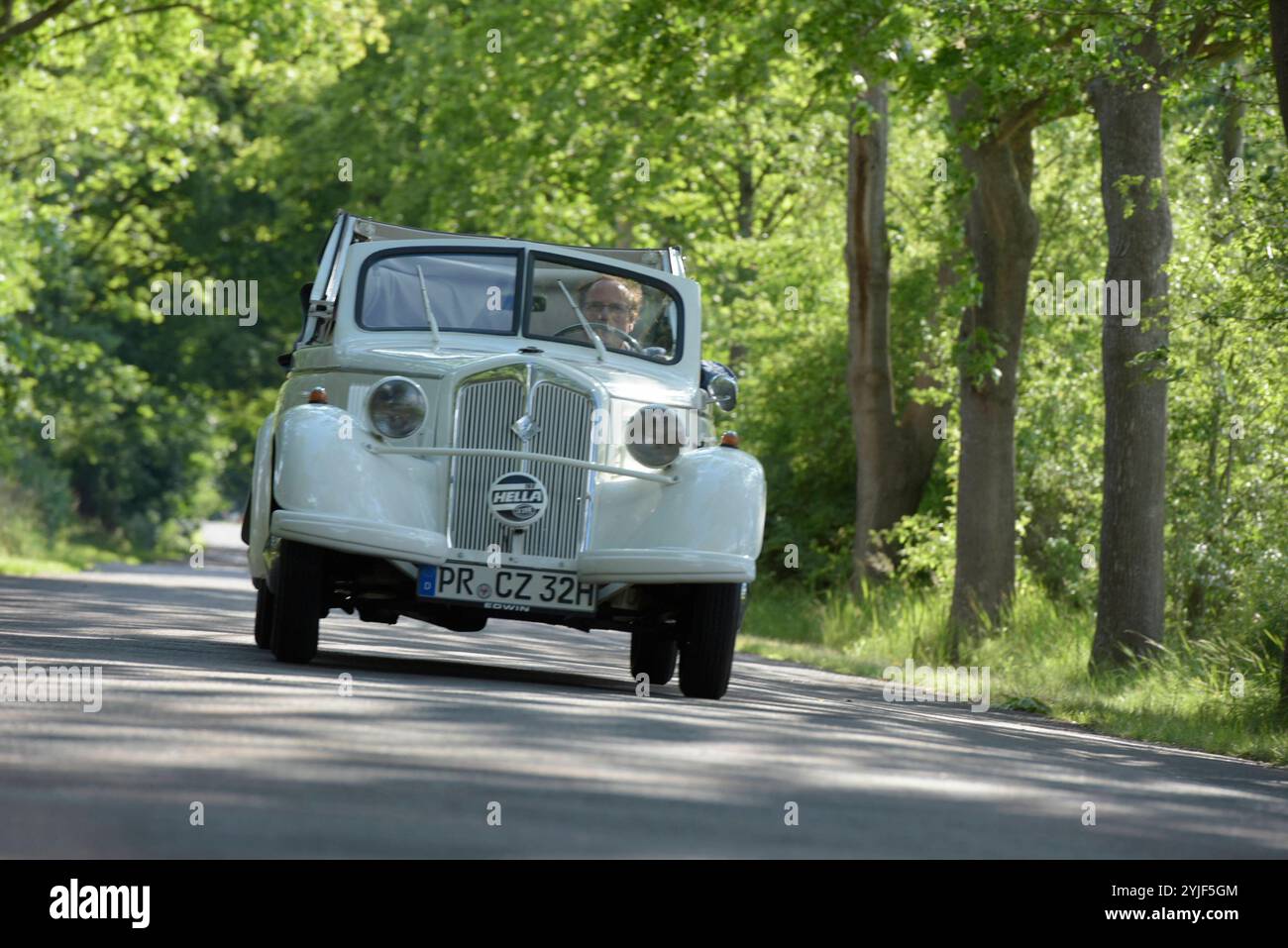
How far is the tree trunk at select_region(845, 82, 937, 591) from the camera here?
27734 mm

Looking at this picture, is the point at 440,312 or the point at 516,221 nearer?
the point at 440,312

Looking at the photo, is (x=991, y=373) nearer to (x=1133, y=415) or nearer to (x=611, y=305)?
(x=1133, y=415)

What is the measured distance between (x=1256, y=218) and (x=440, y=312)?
5.87 meters

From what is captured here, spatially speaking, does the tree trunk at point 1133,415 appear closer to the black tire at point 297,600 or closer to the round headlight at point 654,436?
the round headlight at point 654,436

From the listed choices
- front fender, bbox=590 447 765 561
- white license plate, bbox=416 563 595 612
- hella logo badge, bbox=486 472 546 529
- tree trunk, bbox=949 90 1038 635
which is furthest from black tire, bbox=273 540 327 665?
tree trunk, bbox=949 90 1038 635

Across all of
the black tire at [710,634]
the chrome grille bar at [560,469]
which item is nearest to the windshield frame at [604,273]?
the chrome grille bar at [560,469]

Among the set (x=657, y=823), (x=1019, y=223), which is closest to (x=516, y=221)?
(x=1019, y=223)

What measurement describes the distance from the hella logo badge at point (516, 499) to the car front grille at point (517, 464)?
0.04 meters

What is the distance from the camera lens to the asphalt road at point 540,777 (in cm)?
584

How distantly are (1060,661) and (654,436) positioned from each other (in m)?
7.98
